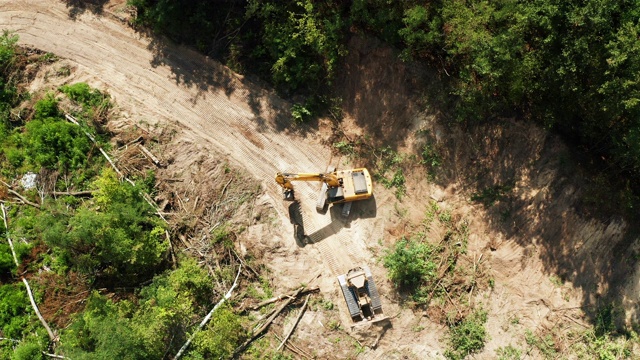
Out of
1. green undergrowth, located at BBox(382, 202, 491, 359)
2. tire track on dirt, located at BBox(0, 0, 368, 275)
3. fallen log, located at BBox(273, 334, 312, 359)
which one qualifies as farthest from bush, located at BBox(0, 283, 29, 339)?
green undergrowth, located at BBox(382, 202, 491, 359)

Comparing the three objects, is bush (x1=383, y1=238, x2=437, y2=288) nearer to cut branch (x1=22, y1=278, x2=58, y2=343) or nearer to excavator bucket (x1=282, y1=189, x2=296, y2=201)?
excavator bucket (x1=282, y1=189, x2=296, y2=201)

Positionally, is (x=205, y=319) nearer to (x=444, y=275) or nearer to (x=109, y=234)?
(x=109, y=234)

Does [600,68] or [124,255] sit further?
[124,255]

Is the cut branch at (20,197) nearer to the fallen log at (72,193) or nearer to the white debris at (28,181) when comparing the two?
the white debris at (28,181)

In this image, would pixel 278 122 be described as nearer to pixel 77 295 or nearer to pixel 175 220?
pixel 175 220

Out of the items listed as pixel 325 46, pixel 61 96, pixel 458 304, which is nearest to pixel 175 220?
pixel 61 96

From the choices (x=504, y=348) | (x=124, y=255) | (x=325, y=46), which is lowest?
(x=124, y=255)

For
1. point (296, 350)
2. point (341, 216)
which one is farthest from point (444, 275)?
point (296, 350)
